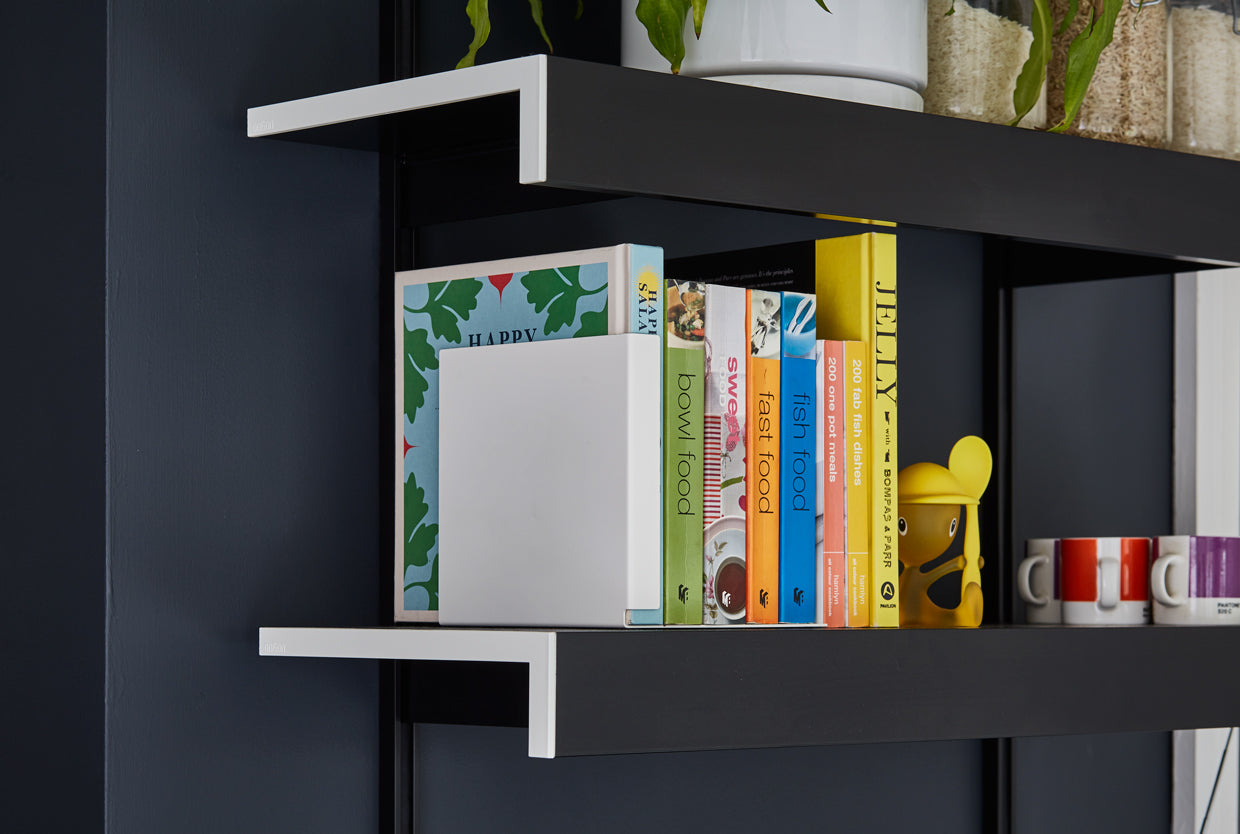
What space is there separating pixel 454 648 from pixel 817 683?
22 cm

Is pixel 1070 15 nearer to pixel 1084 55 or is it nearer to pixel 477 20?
pixel 1084 55

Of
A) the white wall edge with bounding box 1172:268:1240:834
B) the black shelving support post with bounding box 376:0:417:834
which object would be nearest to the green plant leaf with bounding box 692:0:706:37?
the black shelving support post with bounding box 376:0:417:834

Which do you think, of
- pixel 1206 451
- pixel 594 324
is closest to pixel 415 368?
pixel 594 324

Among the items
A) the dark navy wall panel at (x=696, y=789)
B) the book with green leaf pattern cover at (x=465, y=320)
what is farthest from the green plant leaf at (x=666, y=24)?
the dark navy wall panel at (x=696, y=789)

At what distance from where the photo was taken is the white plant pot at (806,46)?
0.97 m

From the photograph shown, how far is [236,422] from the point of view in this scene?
1012 mm

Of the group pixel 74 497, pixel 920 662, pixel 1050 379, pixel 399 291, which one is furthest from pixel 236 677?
pixel 1050 379

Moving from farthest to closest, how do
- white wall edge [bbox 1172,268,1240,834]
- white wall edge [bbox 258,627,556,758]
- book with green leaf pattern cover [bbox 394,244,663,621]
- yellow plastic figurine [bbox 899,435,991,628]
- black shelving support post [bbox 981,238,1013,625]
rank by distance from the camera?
white wall edge [bbox 1172,268,1240,834] < black shelving support post [bbox 981,238,1013,625] < yellow plastic figurine [bbox 899,435,991,628] < book with green leaf pattern cover [bbox 394,244,663,621] < white wall edge [bbox 258,627,556,758]

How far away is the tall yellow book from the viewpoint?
1013mm

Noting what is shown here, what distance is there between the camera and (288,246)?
1043 millimetres

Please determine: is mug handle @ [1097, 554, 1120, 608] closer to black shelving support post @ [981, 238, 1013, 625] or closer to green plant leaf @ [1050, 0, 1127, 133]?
black shelving support post @ [981, 238, 1013, 625]

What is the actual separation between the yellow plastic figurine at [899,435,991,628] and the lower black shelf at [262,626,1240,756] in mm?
116

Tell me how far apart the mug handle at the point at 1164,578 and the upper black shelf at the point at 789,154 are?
247 mm

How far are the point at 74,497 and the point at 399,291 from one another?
25cm
